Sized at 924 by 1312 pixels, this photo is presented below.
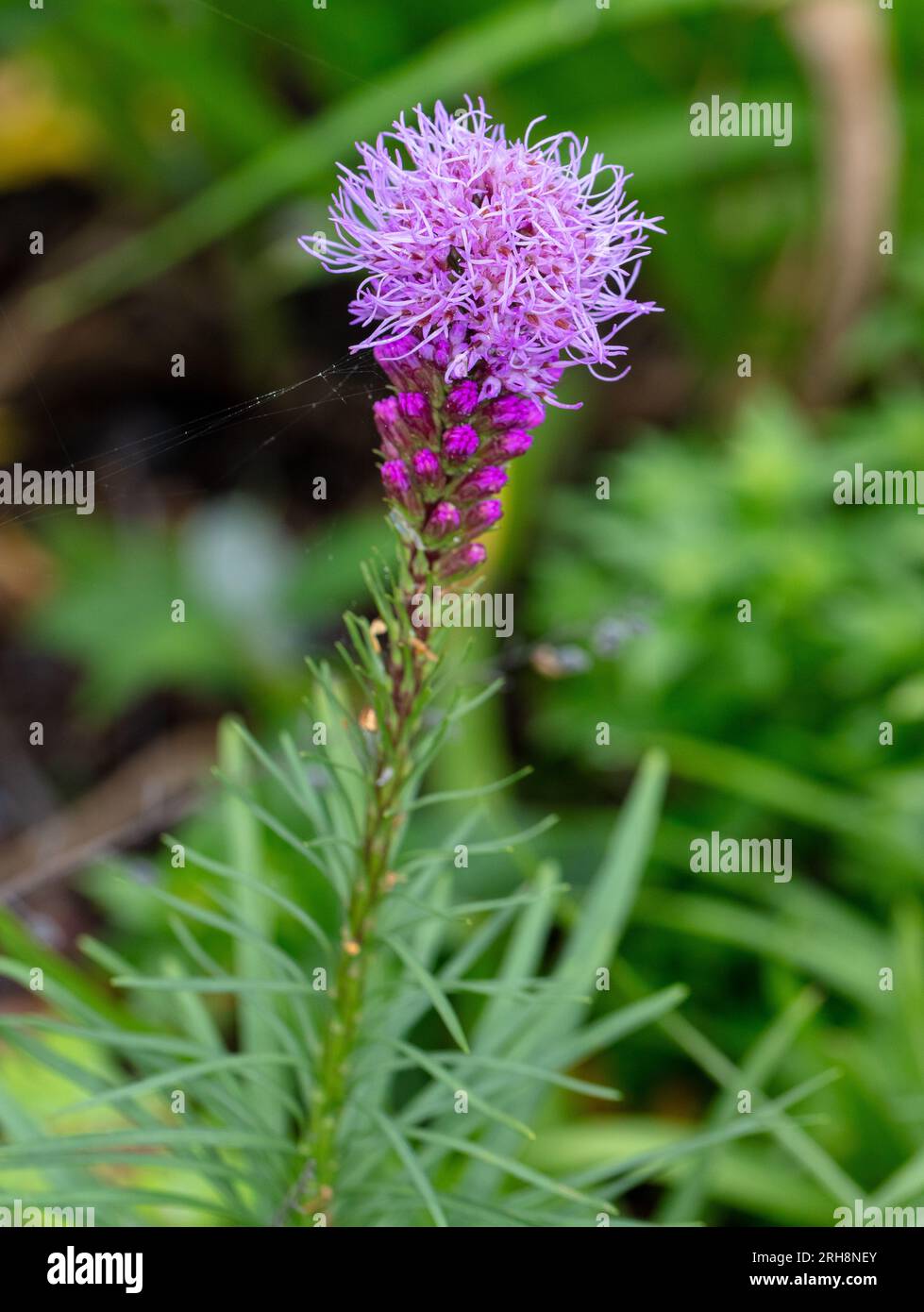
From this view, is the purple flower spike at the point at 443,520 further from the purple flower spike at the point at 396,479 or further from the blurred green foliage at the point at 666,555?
the blurred green foliage at the point at 666,555

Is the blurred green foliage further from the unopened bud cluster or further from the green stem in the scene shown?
the unopened bud cluster

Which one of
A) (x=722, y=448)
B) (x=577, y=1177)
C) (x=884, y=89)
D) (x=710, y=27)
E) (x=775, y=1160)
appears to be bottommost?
(x=775, y=1160)

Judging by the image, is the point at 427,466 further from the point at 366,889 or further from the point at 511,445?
the point at 366,889

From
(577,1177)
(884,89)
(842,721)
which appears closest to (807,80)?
(884,89)

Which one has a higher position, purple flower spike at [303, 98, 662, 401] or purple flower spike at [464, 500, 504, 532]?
purple flower spike at [303, 98, 662, 401]

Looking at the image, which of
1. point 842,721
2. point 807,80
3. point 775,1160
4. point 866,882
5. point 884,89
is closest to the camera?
point 775,1160

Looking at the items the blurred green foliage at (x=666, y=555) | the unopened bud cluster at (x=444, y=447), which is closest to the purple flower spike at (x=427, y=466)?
the unopened bud cluster at (x=444, y=447)

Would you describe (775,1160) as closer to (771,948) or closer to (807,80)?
(771,948)

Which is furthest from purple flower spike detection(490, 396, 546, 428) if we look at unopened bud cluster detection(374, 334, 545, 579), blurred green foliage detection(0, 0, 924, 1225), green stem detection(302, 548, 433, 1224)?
blurred green foliage detection(0, 0, 924, 1225)

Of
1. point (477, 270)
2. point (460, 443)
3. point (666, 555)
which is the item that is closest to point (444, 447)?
point (460, 443)
